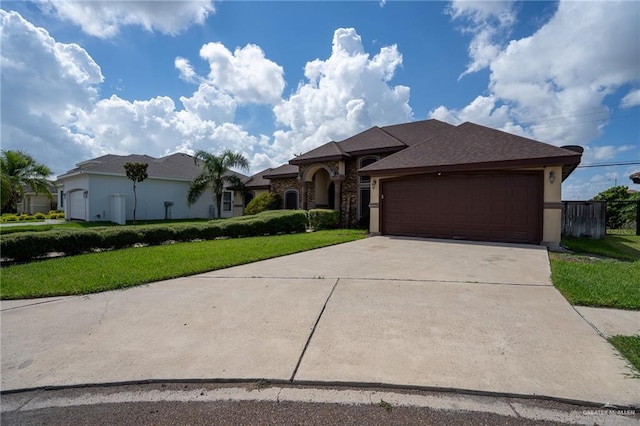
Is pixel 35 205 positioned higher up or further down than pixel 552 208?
further down

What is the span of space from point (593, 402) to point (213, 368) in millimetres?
3073

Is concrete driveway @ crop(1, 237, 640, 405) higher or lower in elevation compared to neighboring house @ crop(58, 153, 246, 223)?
lower

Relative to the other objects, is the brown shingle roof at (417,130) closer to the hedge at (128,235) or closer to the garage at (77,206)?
the hedge at (128,235)

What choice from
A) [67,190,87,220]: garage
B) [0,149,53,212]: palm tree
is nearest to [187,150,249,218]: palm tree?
[67,190,87,220]: garage

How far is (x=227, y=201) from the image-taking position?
84.4ft

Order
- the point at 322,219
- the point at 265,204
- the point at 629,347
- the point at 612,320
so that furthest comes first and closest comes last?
the point at 265,204
the point at 322,219
the point at 612,320
the point at 629,347

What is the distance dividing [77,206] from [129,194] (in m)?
3.76

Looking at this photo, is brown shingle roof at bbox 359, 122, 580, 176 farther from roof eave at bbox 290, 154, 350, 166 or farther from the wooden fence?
the wooden fence

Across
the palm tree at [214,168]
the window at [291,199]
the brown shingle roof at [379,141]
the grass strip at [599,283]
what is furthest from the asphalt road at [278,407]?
the palm tree at [214,168]

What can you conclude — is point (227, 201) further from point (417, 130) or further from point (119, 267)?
point (119, 267)

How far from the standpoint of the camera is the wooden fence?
1272cm

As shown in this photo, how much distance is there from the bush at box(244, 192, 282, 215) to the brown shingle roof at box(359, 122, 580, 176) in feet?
28.6

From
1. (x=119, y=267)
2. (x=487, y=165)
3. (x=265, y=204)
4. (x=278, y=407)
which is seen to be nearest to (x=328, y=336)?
(x=278, y=407)

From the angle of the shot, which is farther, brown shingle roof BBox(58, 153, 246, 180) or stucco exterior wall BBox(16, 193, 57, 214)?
stucco exterior wall BBox(16, 193, 57, 214)
